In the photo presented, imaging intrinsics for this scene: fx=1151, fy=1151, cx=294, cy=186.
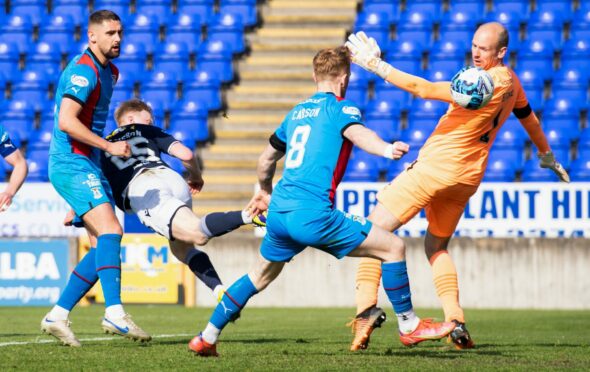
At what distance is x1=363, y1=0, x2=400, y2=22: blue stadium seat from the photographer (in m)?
19.8

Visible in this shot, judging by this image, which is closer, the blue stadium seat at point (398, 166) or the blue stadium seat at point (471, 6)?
the blue stadium seat at point (398, 166)

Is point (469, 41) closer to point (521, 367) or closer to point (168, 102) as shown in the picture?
point (168, 102)

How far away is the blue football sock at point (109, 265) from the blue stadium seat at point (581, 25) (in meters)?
13.1

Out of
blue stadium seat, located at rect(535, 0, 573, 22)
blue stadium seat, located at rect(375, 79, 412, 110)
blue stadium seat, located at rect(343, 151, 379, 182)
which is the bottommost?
blue stadium seat, located at rect(343, 151, 379, 182)

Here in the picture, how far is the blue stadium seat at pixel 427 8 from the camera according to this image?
1961 centimetres

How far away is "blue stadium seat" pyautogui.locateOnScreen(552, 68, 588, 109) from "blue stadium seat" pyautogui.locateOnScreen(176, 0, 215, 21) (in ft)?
20.2

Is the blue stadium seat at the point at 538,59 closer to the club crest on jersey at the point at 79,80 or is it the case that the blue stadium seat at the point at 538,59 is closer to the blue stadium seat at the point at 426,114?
the blue stadium seat at the point at 426,114

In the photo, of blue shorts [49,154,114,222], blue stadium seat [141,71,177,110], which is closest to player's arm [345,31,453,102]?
blue shorts [49,154,114,222]

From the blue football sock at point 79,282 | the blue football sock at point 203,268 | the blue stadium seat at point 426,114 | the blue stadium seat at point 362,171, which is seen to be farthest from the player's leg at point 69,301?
the blue stadium seat at point 426,114

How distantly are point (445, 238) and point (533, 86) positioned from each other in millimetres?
11152

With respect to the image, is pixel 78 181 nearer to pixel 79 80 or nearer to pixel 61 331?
pixel 79 80

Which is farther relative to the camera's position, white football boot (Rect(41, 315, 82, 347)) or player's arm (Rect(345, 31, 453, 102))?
white football boot (Rect(41, 315, 82, 347))

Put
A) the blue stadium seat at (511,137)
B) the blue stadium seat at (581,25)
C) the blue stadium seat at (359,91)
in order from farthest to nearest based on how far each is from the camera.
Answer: the blue stadium seat at (581,25) → the blue stadium seat at (359,91) → the blue stadium seat at (511,137)

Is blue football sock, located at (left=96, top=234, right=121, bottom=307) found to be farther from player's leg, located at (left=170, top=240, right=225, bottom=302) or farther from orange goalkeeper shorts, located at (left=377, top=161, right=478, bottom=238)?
orange goalkeeper shorts, located at (left=377, top=161, right=478, bottom=238)
